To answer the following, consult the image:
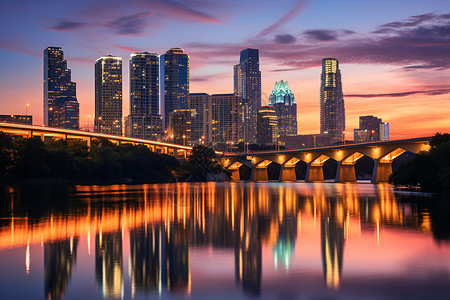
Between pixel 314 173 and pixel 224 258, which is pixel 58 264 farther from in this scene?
pixel 314 173

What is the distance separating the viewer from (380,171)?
442 ft

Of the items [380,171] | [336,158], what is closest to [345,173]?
[336,158]

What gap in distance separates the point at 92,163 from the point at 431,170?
3590 inches

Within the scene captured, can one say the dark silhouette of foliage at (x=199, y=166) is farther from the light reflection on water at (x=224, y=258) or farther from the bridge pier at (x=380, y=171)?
the light reflection on water at (x=224, y=258)

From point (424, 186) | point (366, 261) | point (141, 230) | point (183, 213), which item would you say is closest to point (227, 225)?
point (141, 230)

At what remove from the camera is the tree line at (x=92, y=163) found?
11556 cm

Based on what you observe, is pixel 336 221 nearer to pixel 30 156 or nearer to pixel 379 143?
pixel 30 156

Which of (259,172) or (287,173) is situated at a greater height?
(259,172)

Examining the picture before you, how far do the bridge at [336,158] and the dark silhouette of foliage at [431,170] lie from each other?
48.1 metres

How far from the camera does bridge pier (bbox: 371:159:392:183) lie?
A: 133 meters

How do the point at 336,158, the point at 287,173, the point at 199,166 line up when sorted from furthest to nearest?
1. the point at 287,173
2. the point at 199,166
3. the point at 336,158

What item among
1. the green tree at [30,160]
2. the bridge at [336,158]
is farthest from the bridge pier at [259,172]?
the green tree at [30,160]

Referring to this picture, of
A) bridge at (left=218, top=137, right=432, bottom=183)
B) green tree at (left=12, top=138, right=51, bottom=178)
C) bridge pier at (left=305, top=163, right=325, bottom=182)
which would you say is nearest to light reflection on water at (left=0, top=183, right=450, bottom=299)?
green tree at (left=12, top=138, right=51, bottom=178)

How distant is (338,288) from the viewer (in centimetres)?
1383
